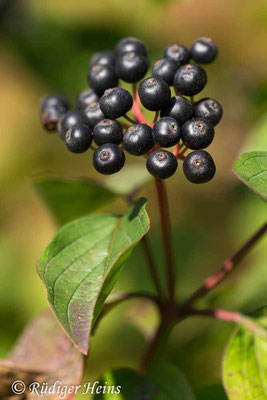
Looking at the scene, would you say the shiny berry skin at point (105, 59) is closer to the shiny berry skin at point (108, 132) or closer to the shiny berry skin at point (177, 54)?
the shiny berry skin at point (177, 54)

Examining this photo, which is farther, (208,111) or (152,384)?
(152,384)

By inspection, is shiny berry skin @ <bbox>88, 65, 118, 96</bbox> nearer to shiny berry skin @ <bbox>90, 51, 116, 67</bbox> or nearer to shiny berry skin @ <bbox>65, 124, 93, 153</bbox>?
shiny berry skin @ <bbox>90, 51, 116, 67</bbox>

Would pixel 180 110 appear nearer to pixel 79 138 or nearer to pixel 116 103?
pixel 116 103

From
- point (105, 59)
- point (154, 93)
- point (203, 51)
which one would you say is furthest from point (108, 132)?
point (203, 51)

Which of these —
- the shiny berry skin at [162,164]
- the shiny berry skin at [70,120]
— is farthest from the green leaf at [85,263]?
the shiny berry skin at [70,120]

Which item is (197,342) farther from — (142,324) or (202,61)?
(202,61)

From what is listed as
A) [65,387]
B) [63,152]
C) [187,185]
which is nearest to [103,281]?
[65,387]

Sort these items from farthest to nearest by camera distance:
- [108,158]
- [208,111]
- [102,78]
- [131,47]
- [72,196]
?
[72,196], [131,47], [102,78], [208,111], [108,158]
